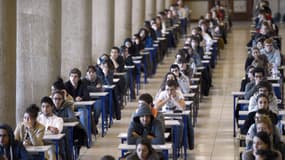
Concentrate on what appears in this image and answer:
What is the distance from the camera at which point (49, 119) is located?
13.1 m

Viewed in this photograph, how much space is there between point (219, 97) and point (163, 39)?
22.5ft

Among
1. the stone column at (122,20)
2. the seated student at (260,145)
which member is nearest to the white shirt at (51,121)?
the seated student at (260,145)

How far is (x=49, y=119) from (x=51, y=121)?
0.05 metres

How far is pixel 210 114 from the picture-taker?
61.4 ft

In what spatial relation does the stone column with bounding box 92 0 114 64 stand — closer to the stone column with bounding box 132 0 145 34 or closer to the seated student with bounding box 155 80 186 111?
the stone column with bounding box 132 0 145 34

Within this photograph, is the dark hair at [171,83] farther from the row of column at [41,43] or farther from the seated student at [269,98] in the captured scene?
the row of column at [41,43]

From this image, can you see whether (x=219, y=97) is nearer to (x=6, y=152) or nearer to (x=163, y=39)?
(x=163, y=39)

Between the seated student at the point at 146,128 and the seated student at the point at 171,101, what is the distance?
2404 millimetres

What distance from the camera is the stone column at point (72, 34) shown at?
19.7m

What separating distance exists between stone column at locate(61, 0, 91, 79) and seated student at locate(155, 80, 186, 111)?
17.0ft

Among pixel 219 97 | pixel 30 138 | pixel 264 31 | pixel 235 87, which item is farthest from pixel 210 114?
pixel 30 138

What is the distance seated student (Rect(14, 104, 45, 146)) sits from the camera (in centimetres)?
1210

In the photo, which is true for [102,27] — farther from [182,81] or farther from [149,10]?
[149,10]

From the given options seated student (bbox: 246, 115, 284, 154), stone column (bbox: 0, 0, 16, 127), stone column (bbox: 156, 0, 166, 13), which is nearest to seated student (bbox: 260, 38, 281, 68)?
stone column (bbox: 0, 0, 16, 127)
